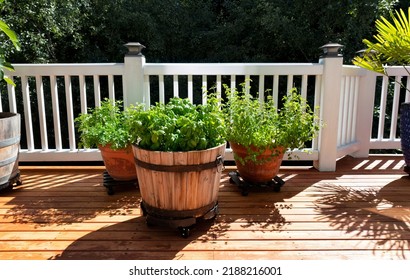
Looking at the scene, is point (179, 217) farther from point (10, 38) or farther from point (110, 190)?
point (10, 38)

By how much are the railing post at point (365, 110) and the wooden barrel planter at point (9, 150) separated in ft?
11.1

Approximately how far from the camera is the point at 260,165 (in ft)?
9.32

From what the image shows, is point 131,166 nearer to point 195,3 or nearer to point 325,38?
point 325,38

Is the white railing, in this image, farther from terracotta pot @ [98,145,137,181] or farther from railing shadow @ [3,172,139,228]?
terracotta pot @ [98,145,137,181]

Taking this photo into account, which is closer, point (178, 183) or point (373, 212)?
point (178, 183)

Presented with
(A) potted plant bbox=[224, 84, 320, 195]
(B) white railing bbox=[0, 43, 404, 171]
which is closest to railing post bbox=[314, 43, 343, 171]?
(B) white railing bbox=[0, 43, 404, 171]

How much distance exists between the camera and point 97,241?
7.08ft

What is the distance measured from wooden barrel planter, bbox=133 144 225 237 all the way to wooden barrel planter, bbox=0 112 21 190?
1218 millimetres

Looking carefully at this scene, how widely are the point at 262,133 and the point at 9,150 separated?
1.98m

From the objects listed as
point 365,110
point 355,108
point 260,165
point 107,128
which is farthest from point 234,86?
point 365,110

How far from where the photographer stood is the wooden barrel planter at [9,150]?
9.07 feet

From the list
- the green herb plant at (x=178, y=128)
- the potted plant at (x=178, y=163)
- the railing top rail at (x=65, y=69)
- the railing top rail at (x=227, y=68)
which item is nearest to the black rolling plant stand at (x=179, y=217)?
the potted plant at (x=178, y=163)

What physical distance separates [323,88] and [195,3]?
525 centimetres
